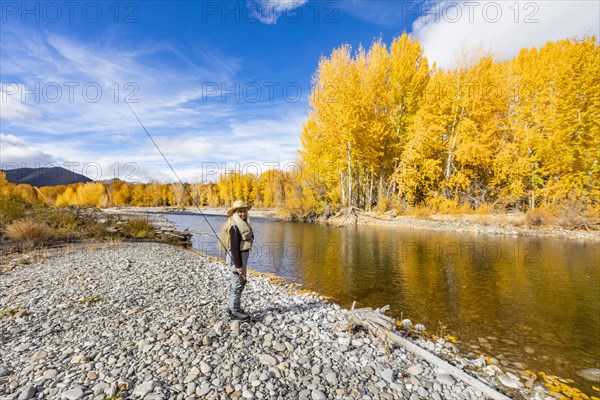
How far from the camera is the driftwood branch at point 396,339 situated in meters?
3.81

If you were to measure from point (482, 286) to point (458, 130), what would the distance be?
20008mm

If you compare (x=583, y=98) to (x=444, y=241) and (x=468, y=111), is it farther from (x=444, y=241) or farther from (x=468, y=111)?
(x=444, y=241)

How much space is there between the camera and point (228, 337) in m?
4.96

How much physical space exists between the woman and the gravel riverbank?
0.39m

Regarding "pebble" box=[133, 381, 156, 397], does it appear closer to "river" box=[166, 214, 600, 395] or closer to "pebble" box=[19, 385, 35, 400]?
"pebble" box=[19, 385, 35, 400]

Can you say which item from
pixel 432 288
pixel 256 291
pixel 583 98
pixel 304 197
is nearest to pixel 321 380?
pixel 256 291

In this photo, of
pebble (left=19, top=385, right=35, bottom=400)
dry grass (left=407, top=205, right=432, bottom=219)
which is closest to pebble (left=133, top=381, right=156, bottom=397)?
pebble (left=19, top=385, right=35, bottom=400)

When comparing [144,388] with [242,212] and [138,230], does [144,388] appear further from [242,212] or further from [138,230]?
[138,230]

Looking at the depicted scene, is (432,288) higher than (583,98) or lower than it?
lower

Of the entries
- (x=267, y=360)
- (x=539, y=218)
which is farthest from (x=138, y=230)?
(x=539, y=218)

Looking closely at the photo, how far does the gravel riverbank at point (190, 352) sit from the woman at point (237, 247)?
1.27ft

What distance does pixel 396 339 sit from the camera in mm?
5031

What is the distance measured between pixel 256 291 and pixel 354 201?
23.8 m

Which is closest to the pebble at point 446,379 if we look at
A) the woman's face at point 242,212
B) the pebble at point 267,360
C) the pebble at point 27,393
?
the pebble at point 267,360
